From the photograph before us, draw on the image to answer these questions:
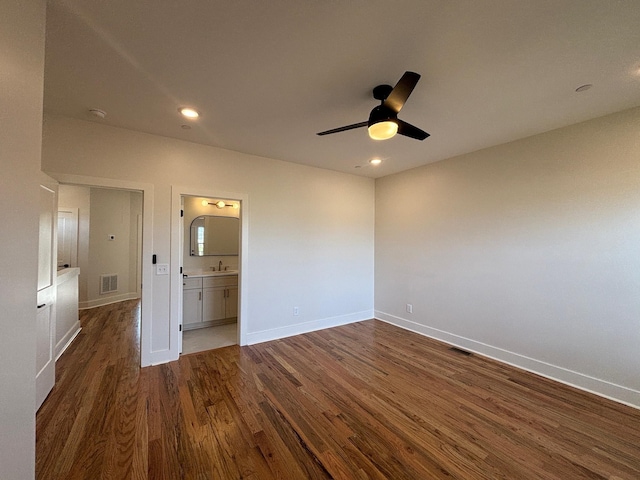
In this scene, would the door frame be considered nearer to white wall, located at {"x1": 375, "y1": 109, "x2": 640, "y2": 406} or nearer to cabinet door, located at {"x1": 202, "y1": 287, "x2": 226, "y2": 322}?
cabinet door, located at {"x1": 202, "y1": 287, "x2": 226, "y2": 322}

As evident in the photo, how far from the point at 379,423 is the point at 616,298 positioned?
2.56 meters

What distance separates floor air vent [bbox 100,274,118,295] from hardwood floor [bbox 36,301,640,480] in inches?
112

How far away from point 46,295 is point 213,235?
8.41ft

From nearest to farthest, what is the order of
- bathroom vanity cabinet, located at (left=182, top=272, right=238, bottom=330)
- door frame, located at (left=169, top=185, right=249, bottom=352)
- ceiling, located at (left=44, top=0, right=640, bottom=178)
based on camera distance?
ceiling, located at (left=44, top=0, right=640, bottom=178) < door frame, located at (left=169, top=185, right=249, bottom=352) < bathroom vanity cabinet, located at (left=182, top=272, right=238, bottom=330)

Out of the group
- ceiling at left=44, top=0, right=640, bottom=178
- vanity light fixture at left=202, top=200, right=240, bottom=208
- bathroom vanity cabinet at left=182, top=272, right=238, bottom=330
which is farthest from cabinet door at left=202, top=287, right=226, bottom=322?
ceiling at left=44, top=0, right=640, bottom=178

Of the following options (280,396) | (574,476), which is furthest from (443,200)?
(280,396)

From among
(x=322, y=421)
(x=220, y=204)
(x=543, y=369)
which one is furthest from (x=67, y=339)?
(x=543, y=369)

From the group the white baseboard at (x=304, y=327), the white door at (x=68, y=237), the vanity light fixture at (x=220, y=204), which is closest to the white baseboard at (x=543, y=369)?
the white baseboard at (x=304, y=327)

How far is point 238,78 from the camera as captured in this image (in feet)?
6.27

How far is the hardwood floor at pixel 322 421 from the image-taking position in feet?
5.31

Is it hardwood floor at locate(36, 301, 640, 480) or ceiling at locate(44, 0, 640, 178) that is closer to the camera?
ceiling at locate(44, 0, 640, 178)

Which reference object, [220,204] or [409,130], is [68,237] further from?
[409,130]

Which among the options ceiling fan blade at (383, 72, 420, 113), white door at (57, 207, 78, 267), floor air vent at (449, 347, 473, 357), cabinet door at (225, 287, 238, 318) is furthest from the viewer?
white door at (57, 207, 78, 267)

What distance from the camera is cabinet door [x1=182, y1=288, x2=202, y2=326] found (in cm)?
392
